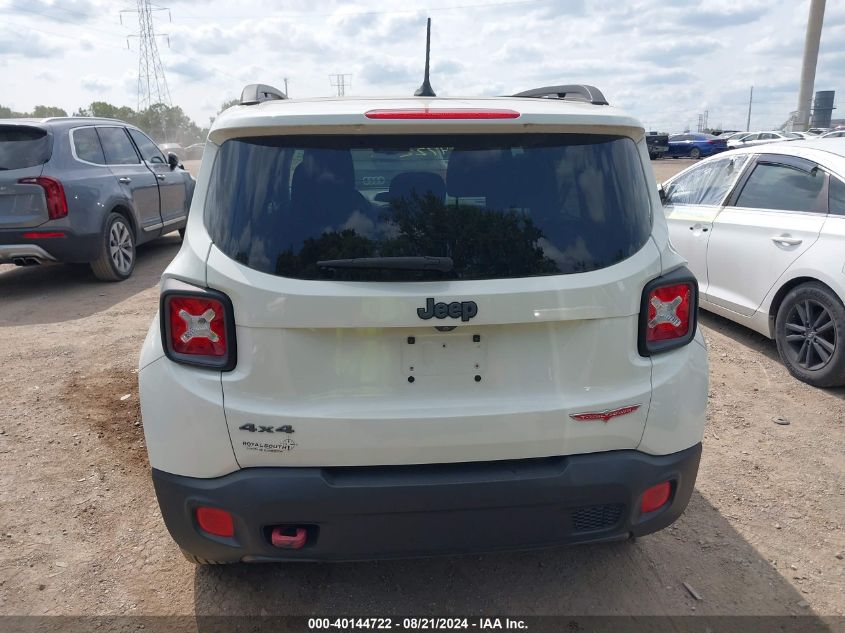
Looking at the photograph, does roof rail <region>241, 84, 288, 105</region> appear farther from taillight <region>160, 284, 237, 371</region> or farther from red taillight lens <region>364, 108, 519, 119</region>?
taillight <region>160, 284, 237, 371</region>

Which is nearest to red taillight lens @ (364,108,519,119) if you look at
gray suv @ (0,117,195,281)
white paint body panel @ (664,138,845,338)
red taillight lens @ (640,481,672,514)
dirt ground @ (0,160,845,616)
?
red taillight lens @ (640,481,672,514)

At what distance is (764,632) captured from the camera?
243 cm

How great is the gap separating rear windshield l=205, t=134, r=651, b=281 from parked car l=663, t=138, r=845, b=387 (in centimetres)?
321

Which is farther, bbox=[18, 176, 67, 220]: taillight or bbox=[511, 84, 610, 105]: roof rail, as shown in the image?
bbox=[18, 176, 67, 220]: taillight

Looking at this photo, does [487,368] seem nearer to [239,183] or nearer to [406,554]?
[406,554]

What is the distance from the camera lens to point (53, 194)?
7.00m

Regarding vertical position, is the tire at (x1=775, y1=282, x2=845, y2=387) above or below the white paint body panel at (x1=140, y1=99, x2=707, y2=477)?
below

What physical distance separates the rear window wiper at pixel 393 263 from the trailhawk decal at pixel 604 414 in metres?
0.65

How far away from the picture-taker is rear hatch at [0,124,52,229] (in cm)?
689

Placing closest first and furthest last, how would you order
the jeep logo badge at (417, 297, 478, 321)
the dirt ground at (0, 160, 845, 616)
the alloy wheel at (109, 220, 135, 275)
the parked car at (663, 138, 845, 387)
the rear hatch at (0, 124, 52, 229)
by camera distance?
the jeep logo badge at (417, 297, 478, 321) < the dirt ground at (0, 160, 845, 616) < the parked car at (663, 138, 845, 387) < the rear hatch at (0, 124, 52, 229) < the alloy wheel at (109, 220, 135, 275)

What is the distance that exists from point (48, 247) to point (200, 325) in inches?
240

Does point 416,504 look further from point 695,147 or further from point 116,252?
point 695,147

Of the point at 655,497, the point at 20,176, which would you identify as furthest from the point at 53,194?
the point at 655,497

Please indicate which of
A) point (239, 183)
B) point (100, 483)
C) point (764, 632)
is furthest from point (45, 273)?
point (764, 632)
